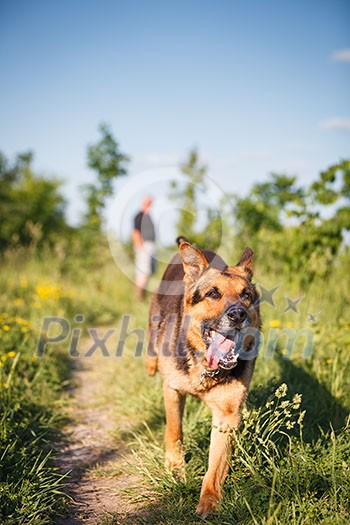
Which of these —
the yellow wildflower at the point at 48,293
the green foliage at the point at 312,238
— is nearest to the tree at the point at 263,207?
the green foliage at the point at 312,238

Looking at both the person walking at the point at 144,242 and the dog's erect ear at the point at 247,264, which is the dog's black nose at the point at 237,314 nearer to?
the dog's erect ear at the point at 247,264

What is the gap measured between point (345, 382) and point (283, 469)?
1.78 metres

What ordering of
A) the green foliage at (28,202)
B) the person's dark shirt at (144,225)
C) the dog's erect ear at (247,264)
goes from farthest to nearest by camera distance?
1. the green foliage at (28,202)
2. the person's dark shirt at (144,225)
3. the dog's erect ear at (247,264)

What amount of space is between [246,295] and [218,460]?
1.22 m

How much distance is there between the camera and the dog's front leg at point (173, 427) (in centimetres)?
342

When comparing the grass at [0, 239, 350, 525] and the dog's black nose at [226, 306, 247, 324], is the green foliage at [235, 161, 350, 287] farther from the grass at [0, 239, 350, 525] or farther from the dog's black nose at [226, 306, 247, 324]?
the dog's black nose at [226, 306, 247, 324]

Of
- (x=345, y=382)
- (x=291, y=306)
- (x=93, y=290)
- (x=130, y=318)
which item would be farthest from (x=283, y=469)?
(x=93, y=290)

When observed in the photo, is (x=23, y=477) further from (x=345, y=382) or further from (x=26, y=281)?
(x=26, y=281)

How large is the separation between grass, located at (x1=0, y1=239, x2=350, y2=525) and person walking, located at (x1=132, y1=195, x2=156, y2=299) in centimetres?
260

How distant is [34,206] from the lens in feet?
49.0

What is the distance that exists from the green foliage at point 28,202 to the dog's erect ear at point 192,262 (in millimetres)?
10586

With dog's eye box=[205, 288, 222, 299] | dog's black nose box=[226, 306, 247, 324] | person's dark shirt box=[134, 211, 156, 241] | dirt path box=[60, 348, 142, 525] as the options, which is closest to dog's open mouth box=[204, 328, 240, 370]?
dog's black nose box=[226, 306, 247, 324]

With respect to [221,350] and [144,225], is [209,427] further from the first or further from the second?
[144,225]

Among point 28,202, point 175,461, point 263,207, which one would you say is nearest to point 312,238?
point 263,207
